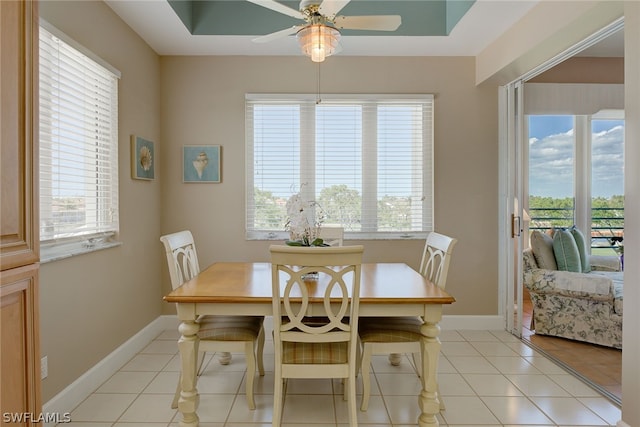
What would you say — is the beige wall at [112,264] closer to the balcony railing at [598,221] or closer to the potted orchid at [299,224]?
the potted orchid at [299,224]

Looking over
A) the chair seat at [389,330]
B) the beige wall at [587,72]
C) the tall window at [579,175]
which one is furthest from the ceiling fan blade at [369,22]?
the tall window at [579,175]

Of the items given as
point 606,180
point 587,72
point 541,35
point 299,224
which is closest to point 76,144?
point 299,224

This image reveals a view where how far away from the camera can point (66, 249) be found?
88.6 inches

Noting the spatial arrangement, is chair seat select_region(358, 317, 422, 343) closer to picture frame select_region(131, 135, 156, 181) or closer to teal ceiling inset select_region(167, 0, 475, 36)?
picture frame select_region(131, 135, 156, 181)

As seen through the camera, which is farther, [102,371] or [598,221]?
[598,221]

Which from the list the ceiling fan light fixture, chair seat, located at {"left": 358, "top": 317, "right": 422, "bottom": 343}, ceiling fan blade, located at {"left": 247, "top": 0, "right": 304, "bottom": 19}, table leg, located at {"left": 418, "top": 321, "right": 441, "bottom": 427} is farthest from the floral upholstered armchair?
ceiling fan blade, located at {"left": 247, "top": 0, "right": 304, "bottom": 19}

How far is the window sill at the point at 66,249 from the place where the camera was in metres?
2.04

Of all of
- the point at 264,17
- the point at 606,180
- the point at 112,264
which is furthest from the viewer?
the point at 606,180

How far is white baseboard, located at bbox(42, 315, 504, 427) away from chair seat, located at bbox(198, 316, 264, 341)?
85 cm

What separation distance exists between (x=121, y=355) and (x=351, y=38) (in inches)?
122

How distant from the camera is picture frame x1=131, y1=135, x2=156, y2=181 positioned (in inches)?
119

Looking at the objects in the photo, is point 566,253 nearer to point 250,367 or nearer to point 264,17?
point 250,367

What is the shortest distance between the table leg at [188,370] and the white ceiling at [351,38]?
221cm

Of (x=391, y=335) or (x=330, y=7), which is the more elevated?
(x=330, y=7)
